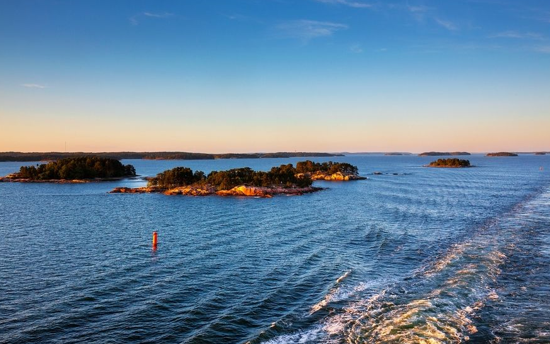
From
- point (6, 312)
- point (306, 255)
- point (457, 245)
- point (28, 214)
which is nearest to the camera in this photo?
point (6, 312)

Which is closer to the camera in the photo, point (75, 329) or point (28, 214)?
point (75, 329)

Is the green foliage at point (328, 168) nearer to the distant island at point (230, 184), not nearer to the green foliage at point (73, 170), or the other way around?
the distant island at point (230, 184)

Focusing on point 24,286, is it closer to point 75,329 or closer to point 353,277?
point 75,329

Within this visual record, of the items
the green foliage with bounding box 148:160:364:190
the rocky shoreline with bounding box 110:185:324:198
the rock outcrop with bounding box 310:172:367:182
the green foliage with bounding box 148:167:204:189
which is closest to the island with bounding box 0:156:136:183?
the green foliage with bounding box 148:167:204:189

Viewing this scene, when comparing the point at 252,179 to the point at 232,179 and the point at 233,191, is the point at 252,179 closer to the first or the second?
the point at 232,179

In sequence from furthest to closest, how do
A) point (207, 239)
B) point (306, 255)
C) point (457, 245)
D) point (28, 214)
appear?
1. point (28, 214)
2. point (207, 239)
3. point (457, 245)
4. point (306, 255)

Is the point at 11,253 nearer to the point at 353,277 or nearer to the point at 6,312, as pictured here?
the point at 6,312

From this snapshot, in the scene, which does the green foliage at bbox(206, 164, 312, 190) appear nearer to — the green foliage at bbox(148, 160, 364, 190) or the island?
the green foliage at bbox(148, 160, 364, 190)

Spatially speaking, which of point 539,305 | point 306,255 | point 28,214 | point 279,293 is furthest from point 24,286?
point 28,214
